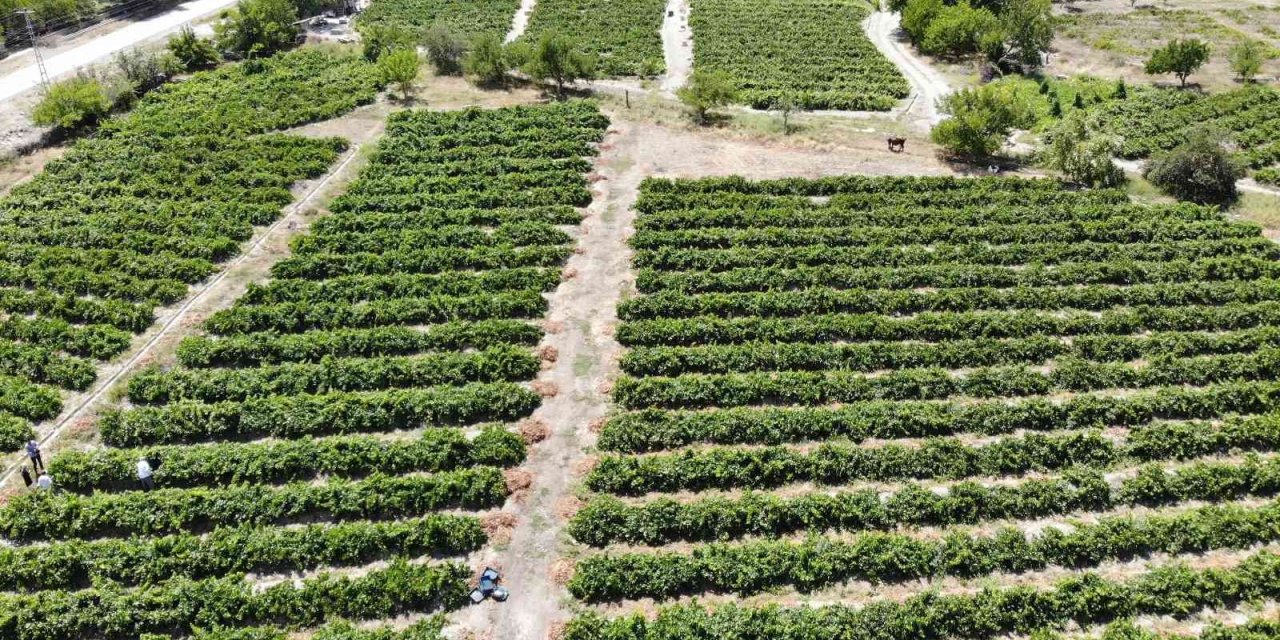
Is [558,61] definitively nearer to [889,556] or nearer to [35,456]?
[35,456]

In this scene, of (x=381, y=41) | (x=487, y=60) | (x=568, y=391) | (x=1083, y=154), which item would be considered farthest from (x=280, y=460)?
(x=381, y=41)

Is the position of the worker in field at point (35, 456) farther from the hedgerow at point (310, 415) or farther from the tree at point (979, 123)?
the tree at point (979, 123)

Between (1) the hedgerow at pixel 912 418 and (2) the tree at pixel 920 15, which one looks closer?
(1) the hedgerow at pixel 912 418

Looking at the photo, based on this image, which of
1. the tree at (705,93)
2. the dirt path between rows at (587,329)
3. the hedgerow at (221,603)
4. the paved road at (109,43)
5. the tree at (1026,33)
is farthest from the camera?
the tree at (1026,33)

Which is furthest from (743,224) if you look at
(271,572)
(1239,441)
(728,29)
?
(728,29)

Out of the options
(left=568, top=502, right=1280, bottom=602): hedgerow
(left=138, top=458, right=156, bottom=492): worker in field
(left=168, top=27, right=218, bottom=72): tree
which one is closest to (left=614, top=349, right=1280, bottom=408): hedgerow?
(left=568, top=502, right=1280, bottom=602): hedgerow

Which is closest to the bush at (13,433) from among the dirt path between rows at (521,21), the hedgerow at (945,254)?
the hedgerow at (945,254)
